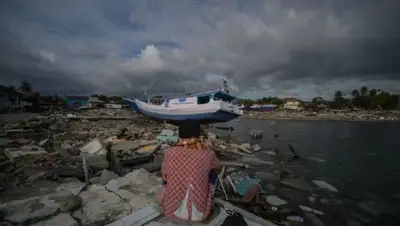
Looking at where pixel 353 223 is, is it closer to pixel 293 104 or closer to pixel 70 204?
pixel 70 204

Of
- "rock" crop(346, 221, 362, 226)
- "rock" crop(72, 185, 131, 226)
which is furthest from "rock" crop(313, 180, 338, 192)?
"rock" crop(72, 185, 131, 226)

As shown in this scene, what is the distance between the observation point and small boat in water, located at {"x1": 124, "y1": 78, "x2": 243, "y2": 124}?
16828mm

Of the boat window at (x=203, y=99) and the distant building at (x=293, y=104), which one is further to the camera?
the distant building at (x=293, y=104)

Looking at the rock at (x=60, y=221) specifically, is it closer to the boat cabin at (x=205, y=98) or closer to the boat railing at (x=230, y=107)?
the boat railing at (x=230, y=107)

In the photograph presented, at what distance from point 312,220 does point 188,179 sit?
645cm

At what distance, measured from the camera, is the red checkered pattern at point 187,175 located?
3342mm

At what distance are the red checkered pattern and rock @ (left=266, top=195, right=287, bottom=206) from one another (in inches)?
239

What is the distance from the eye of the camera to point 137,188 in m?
5.23

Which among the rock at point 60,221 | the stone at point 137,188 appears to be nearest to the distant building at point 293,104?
the stone at point 137,188

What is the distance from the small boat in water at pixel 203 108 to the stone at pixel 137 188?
1112 centimetres

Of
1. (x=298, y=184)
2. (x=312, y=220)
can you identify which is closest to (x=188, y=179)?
(x=312, y=220)

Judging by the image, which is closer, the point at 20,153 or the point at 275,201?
the point at 275,201

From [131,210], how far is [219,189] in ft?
15.1

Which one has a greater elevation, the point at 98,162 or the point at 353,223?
the point at 98,162
